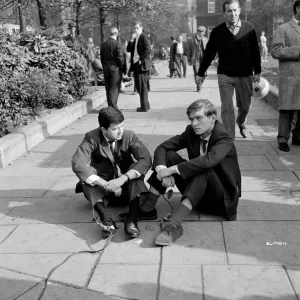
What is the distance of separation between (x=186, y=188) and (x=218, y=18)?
66.4m

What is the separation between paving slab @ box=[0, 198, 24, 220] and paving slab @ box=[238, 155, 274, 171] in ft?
8.47

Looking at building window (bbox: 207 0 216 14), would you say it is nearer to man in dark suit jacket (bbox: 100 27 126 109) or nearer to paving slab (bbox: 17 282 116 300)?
man in dark suit jacket (bbox: 100 27 126 109)

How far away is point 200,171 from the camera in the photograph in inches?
148

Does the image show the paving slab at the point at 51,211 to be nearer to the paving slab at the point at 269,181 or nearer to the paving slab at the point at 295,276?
the paving slab at the point at 269,181

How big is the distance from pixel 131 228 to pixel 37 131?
3.95 m

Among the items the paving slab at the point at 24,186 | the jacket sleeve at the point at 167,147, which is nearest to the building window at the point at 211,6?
the paving slab at the point at 24,186

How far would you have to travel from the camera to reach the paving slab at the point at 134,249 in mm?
3346

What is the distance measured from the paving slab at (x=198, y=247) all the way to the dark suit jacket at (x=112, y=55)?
6.10 meters

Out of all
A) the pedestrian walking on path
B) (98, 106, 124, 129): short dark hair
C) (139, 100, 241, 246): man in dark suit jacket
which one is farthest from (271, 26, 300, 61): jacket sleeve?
the pedestrian walking on path

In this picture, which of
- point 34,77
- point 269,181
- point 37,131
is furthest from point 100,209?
point 34,77

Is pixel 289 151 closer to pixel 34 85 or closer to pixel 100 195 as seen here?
pixel 100 195

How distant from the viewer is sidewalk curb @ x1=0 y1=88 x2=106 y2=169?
605cm

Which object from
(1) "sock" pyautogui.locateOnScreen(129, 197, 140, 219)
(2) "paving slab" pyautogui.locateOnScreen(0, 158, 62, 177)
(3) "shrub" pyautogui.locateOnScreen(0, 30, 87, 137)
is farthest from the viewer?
(3) "shrub" pyautogui.locateOnScreen(0, 30, 87, 137)

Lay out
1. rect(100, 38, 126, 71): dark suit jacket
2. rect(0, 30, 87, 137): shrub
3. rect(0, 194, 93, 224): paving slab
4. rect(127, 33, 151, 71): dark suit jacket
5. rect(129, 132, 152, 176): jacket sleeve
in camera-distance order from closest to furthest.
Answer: rect(129, 132, 152, 176): jacket sleeve → rect(0, 194, 93, 224): paving slab → rect(0, 30, 87, 137): shrub → rect(100, 38, 126, 71): dark suit jacket → rect(127, 33, 151, 71): dark suit jacket
